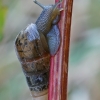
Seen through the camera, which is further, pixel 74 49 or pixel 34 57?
pixel 74 49

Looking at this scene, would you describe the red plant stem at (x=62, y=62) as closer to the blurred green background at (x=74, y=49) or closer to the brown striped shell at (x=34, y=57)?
the brown striped shell at (x=34, y=57)

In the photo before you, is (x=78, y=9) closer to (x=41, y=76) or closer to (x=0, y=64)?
(x=0, y=64)

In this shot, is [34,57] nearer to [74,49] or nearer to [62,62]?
[62,62]

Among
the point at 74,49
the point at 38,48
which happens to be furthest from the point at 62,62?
the point at 74,49

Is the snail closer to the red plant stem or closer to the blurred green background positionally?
the red plant stem

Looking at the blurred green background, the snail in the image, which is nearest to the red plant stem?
the snail

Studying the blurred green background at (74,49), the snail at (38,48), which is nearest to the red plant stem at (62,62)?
the snail at (38,48)

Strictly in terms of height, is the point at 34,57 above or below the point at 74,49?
above
